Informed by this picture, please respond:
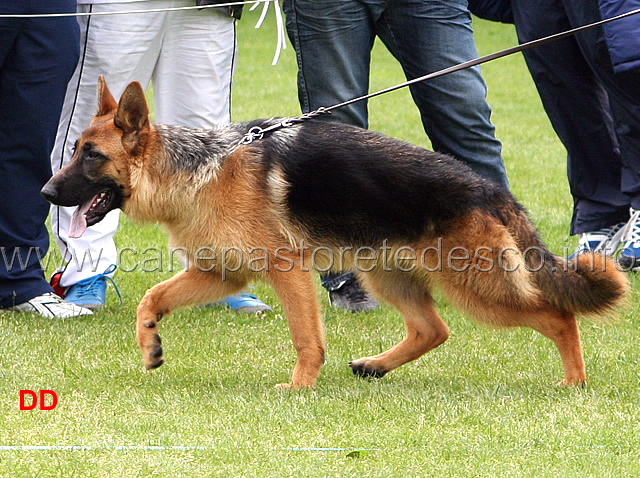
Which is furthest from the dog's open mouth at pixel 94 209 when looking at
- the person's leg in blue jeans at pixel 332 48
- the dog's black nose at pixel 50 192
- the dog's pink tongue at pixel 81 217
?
the person's leg in blue jeans at pixel 332 48

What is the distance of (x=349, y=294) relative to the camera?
18.2 ft

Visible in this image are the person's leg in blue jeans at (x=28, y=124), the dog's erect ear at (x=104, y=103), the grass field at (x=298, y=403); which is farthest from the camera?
the person's leg in blue jeans at (x=28, y=124)

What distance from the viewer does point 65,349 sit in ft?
15.1

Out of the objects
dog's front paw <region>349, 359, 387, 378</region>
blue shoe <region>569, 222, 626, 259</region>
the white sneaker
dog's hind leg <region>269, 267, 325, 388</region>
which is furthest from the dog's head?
blue shoe <region>569, 222, 626, 259</region>

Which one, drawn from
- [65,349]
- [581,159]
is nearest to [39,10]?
[65,349]

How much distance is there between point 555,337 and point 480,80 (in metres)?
1.81

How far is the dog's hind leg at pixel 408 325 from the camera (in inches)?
168

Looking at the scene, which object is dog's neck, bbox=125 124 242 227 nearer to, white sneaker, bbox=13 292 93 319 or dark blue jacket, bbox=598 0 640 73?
white sneaker, bbox=13 292 93 319

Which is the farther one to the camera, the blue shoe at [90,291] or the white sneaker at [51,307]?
the blue shoe at [90,291]

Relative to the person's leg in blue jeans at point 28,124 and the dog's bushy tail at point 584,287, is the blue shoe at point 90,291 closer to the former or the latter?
the person's leg in blue jeans at point 28,124

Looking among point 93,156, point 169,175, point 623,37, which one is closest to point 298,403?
point 169,175

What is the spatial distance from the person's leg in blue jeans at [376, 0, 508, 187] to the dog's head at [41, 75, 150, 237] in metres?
1.77

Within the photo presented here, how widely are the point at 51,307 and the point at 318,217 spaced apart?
1.95 metres

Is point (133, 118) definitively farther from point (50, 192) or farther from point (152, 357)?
point (152, 357)
